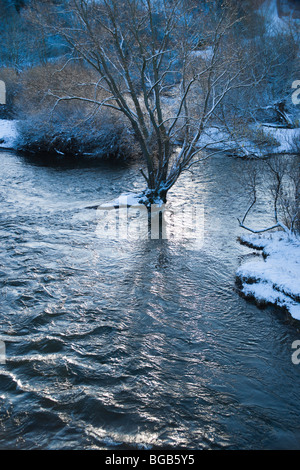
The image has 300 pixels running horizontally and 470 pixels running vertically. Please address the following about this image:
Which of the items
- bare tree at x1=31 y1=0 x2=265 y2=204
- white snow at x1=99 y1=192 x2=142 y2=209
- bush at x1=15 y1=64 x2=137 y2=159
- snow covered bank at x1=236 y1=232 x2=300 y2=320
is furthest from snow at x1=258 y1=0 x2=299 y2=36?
snow covered bank at x1=236 y1=232 x2=300 y2=320

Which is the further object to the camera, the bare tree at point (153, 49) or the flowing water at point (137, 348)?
the bare tree at point (153, 49)

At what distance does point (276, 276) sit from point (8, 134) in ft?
73.9

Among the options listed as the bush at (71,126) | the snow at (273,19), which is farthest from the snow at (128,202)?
the snow at (273,19)

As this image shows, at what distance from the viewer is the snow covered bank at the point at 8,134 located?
79.6 ft

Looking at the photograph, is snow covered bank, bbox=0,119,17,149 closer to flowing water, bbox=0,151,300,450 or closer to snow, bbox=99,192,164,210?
snow, bbox=99,192,164,210

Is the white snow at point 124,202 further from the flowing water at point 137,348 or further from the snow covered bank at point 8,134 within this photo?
the snow covered bank at point 8,134

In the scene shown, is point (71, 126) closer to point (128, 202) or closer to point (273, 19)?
point (128, 202)

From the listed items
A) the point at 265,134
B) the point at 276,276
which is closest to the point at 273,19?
the point at 265,134

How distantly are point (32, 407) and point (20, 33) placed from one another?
44.8 metres

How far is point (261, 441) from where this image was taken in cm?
434

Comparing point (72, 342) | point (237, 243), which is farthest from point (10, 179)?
point (72, 342)

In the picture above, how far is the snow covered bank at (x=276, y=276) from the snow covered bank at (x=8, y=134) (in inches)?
783
